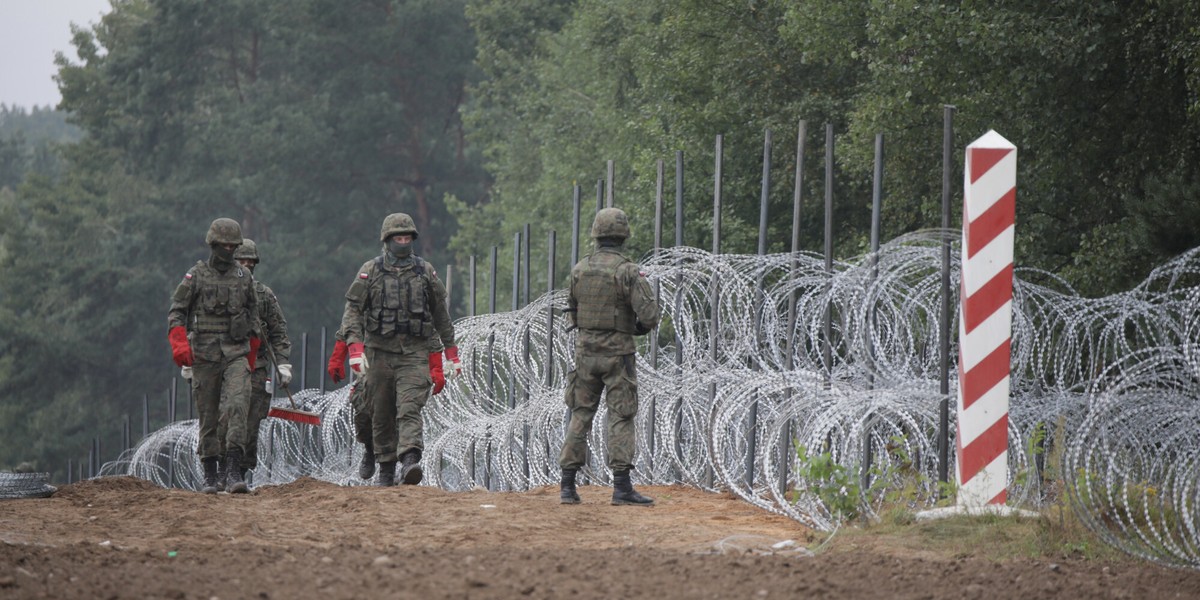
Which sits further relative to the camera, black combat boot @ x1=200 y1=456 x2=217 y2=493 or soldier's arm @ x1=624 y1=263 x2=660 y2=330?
black combat boot @ x1=200 y1=456 x2=217 y2=493

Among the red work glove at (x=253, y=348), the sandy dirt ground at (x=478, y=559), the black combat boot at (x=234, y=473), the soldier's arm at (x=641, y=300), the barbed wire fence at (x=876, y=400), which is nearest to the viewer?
the sandy dirt ground at (x=478, y=559)

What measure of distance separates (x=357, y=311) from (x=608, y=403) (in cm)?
229

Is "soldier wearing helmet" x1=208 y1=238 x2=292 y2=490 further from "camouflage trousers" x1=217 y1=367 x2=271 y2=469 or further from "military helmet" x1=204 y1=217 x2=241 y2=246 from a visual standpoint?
"military helmet" x1=204 y1=217 x2=241 y2=246

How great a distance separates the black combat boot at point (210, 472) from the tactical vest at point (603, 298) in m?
3.40

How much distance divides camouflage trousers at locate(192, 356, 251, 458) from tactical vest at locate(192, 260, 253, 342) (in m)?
0.23

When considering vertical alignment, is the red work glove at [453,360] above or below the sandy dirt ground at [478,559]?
above

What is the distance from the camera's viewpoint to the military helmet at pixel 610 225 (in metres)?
11.1

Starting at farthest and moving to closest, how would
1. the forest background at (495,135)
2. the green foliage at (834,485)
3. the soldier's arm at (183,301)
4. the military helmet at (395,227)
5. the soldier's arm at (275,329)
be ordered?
the forest background at (495,135) → the soldier's arm at (275,329) → the soldier's arm at (183,301) → the military helmet at (395,227) → the green foliage at (834,485)

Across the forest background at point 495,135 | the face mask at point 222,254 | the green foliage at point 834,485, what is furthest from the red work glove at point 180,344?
the forest background at point 495,135

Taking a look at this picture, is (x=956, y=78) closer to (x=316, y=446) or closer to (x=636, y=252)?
(x=636, y=252)

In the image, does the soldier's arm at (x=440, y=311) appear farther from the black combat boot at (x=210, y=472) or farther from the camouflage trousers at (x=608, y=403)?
the black combat boot at (x=210, y=472)

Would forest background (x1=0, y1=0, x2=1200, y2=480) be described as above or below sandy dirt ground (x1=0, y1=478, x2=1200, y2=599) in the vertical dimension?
above

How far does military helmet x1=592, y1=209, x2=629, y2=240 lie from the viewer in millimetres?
11133

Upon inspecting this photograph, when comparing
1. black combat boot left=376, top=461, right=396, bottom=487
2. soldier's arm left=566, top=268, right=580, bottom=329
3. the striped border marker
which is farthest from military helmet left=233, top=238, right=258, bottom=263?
the striped border marker
